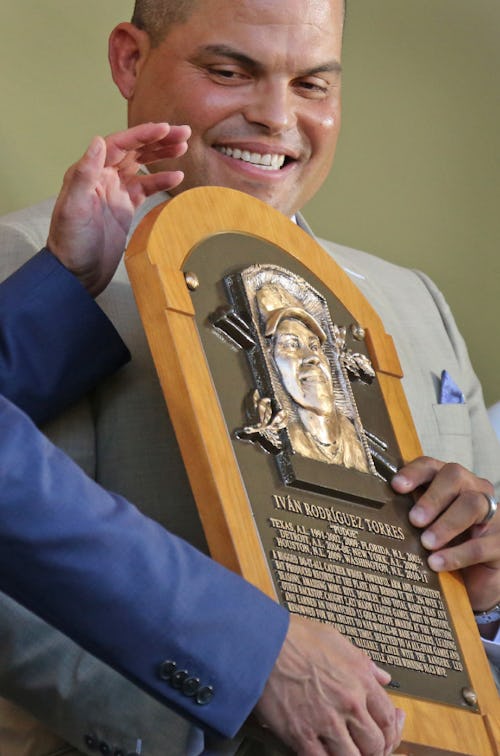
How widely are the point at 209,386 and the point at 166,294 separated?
11cm

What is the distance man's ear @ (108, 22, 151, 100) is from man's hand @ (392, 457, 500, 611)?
0.76 meters

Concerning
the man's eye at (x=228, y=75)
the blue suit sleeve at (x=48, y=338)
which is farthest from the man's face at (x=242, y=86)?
the blue suit sleeve at (x=48, y=338)

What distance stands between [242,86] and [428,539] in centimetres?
70

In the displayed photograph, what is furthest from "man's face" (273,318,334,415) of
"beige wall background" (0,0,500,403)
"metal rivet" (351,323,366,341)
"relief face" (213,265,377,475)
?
"beige wall background" (0,0,500,403)

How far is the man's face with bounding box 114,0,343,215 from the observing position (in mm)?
1980

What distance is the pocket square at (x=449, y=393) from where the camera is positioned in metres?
2.08

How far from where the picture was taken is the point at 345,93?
2.78 metres

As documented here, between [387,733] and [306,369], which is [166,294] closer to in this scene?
[306,369]

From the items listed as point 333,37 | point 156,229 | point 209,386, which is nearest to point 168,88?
point 333,37

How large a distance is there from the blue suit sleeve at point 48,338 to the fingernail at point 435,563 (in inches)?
17.1

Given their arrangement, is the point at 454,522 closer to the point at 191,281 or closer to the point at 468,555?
the point at 468,555

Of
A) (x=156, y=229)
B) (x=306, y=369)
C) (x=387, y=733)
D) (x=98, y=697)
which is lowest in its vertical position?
(x=98, y=697)

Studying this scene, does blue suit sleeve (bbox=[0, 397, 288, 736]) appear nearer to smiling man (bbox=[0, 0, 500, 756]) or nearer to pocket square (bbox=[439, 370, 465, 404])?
smiling man (bbox=[0, 0, 500, 756])

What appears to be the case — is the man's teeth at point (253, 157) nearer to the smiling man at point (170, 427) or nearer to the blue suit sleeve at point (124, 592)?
the smiling man at point (170, 427)
